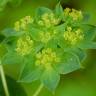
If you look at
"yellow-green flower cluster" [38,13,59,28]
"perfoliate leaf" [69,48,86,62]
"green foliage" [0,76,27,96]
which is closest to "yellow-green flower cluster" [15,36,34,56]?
"yellow-green flower cluster" [38,13,59,28]

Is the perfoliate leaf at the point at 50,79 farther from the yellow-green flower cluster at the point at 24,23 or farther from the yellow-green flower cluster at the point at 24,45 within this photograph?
the yellow-green flower cluster at the point at 24,23

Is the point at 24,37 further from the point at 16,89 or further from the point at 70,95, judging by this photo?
the point at 70,95

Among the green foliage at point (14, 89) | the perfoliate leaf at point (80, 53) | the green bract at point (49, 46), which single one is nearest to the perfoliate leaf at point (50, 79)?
the green bract at point (49, 46)

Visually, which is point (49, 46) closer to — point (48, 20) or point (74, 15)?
point (48, 20)

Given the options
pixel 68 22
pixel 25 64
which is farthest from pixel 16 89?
pixel 68 22

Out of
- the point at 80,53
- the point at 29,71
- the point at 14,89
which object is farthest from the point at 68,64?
the point at 14,89

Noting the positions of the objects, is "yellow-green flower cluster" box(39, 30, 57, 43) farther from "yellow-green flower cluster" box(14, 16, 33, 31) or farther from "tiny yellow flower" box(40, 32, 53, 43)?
"yellow-green flower cluster" box(14, 16, 33, 31)
